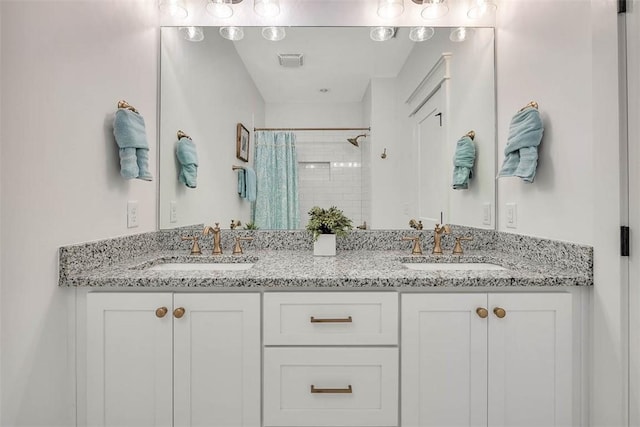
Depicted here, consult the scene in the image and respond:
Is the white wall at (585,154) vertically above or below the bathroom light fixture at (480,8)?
below

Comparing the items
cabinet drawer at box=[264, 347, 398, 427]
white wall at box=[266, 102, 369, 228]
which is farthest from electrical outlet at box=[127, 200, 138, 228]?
cabinet drawer at box=[264, 347, 398, 427]

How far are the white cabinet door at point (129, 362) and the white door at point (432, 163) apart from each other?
51.2 inches

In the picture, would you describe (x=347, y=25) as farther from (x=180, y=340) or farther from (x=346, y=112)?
(x=180, y=340)

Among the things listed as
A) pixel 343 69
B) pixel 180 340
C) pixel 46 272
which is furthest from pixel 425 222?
pixel 46 272

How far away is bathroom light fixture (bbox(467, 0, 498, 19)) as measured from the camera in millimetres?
1697

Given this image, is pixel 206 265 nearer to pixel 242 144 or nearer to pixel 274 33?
pixel 242 144

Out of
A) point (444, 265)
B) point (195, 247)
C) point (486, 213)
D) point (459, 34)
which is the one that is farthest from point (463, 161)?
point (195, 247)

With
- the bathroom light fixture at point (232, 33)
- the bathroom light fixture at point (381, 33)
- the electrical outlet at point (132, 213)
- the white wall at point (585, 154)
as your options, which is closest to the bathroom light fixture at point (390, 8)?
the bathroom light fixture at point (381, 33)

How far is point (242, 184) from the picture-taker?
1793mm

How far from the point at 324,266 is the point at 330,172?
61 cm

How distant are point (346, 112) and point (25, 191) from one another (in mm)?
1344

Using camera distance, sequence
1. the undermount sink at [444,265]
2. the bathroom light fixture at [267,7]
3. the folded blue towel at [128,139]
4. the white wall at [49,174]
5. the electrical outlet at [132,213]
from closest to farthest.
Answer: the white wall at [49,174], the folded blue towel at [128,139], the electrical outlet at [132,213], the undermount sink at [444,265], the bathroom light fixture at [267,7]

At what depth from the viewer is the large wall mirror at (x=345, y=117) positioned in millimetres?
1755

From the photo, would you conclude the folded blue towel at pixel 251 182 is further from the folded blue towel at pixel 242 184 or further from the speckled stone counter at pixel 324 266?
the speckled stone counter at pixel 324 266
